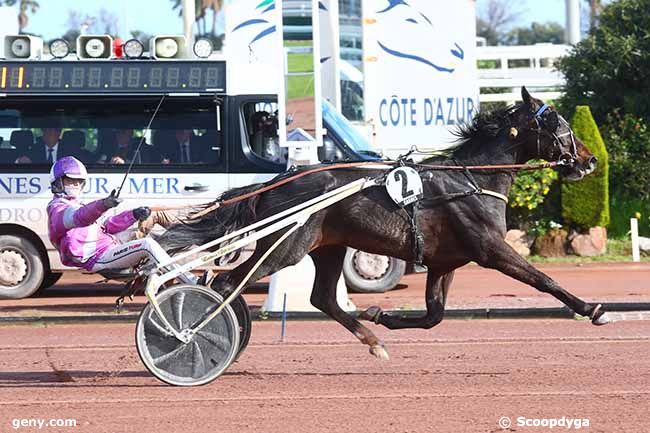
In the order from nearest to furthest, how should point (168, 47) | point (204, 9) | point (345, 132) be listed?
point (345, 132), point (168, 47), point (204, 9)

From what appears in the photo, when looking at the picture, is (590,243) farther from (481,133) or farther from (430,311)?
(430,311)

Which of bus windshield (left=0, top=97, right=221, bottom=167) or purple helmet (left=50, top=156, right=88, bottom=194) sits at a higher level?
bus windshield (left=0, top=97, right=221, bottom=167)

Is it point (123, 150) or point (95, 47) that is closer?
point (123, 150)

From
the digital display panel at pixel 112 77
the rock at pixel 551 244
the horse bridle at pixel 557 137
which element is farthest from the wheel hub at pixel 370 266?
the horse bridle at pixel 557 137

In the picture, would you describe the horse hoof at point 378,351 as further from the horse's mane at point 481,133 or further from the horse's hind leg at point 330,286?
the horse's mane at point 481,133

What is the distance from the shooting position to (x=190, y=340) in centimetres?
764

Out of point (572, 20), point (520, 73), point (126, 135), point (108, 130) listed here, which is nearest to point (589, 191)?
point (126, 135)

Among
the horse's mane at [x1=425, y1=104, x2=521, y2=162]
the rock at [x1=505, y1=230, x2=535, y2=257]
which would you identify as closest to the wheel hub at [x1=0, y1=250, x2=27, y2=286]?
the horse's mane at [x1=425, y1=104, x2=521, y2=162]

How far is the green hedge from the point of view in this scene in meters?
16.4

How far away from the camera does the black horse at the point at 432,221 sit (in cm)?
800

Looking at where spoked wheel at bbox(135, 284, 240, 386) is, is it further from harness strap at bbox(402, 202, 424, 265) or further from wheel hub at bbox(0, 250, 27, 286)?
wheel hub at bbox(0, 250, 27, 286)

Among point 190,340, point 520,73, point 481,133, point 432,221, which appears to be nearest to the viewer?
point 190,340

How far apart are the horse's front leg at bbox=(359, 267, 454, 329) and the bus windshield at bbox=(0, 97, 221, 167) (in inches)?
206

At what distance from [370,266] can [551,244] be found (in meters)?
4.10
